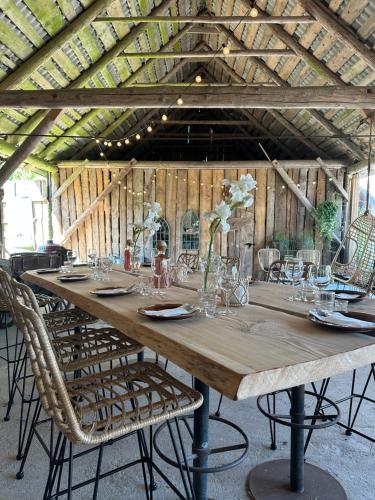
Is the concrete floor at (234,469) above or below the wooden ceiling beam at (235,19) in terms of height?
below

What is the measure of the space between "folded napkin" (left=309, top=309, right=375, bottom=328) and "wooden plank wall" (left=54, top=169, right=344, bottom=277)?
22.4 ft

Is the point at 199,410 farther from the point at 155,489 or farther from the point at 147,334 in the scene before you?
the point at 155,489

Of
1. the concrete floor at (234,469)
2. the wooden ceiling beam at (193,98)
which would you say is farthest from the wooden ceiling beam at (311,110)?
the concrete floor at (234,469)

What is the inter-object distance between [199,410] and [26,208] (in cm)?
845

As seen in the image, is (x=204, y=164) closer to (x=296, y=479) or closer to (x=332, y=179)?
(x=332, y=179)

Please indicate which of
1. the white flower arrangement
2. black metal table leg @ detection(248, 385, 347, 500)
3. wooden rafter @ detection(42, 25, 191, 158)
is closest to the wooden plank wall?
wooden rafter @ detection(42, 25, 191, 158)

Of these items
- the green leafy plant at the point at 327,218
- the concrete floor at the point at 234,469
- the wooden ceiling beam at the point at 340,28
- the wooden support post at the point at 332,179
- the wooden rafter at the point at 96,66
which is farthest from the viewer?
the wooden support post at the point at 332,179

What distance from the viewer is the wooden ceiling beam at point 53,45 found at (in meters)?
4.76

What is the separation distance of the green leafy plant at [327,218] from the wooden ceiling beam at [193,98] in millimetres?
3179

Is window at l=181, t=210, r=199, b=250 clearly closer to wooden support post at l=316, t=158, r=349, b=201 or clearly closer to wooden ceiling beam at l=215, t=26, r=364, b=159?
wooden support post at l=316, t=158, r=349, b=201

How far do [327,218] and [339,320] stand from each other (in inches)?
263

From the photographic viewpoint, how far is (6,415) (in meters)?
2.82

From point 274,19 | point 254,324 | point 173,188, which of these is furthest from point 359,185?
point 254,324

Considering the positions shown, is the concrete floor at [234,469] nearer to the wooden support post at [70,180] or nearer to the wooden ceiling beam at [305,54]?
the wooden ceiling beam at [305,54]
